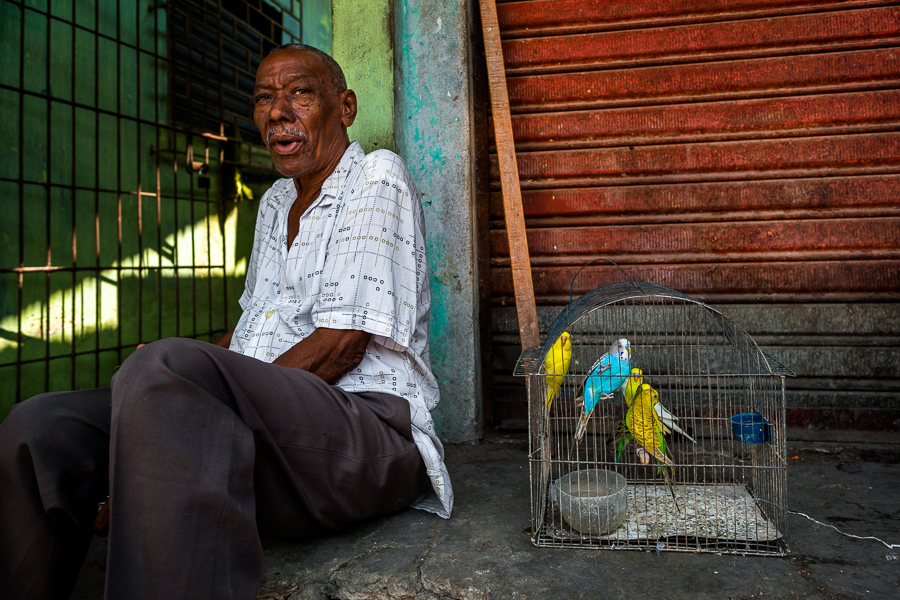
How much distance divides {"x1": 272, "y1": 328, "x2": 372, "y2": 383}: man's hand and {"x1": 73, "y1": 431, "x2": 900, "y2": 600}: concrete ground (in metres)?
0.58

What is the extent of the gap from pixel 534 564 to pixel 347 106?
1.84 m

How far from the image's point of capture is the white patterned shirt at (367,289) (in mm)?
1945

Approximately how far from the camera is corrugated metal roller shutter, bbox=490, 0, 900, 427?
2.89m

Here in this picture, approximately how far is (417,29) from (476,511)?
237cm

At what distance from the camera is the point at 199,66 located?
523cm

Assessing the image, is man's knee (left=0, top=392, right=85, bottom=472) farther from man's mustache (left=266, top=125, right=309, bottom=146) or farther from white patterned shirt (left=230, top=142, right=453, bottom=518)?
man's mustache (left=266, top=125, right=309, bottom=146)

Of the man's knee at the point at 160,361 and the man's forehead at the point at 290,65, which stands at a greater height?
the man's forehead at the point at 290,65

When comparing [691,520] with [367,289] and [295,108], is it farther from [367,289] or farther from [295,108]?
[295,108]

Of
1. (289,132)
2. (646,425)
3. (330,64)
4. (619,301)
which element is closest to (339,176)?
(289,132)

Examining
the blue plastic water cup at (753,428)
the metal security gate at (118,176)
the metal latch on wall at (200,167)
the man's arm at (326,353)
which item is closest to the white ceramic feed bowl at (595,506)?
the blue plastic water cup at (753,428)

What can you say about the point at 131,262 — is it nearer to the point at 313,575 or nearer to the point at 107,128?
the point at 107,128

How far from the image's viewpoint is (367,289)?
1936mm

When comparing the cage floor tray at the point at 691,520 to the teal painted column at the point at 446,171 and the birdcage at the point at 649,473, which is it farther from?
the teal painted column at the point at 446,171

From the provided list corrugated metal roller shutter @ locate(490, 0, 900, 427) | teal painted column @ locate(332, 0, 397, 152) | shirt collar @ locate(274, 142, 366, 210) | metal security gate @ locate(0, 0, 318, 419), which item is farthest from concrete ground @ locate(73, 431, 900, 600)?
metal security gate @ locate(0, 0, 318, 419)
